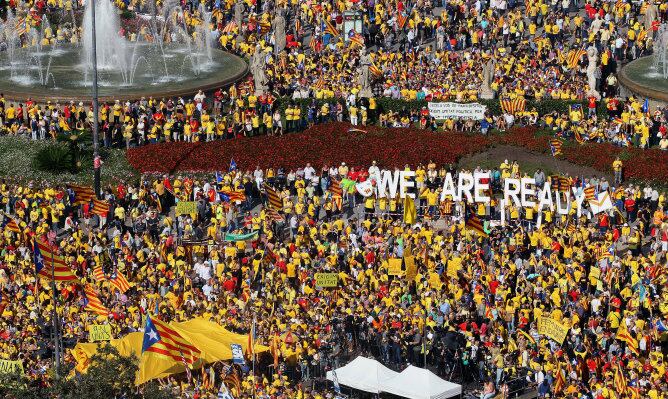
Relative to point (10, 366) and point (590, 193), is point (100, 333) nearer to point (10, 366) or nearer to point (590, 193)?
point (10, 366)

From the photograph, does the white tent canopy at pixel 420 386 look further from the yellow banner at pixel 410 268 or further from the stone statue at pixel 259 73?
the stone statue at pixel 259 73

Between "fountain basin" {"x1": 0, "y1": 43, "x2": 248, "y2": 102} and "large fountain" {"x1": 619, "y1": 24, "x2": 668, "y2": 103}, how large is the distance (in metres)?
17.8

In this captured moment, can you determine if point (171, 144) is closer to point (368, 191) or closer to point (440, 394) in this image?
point (368, 191)

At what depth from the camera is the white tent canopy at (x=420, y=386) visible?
58688 mm

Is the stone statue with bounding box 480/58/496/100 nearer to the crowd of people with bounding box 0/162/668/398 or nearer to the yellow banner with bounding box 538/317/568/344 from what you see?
the crowd of people with bounding box 0/162/668/398

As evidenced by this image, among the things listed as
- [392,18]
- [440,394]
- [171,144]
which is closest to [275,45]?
[392,18]

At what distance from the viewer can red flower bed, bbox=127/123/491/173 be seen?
7969 cm

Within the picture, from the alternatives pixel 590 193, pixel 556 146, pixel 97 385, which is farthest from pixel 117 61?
pixel 97 385

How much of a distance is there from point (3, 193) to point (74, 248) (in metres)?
6.86

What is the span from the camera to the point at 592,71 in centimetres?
8588

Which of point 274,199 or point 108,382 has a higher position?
point 108,382

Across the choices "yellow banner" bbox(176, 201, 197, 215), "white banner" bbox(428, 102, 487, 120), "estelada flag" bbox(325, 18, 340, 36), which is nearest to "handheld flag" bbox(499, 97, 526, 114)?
"white banner" bbox(428, 102, 487, 120)

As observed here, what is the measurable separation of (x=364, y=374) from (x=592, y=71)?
29.8 meters

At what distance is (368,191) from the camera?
7531 centimetres
